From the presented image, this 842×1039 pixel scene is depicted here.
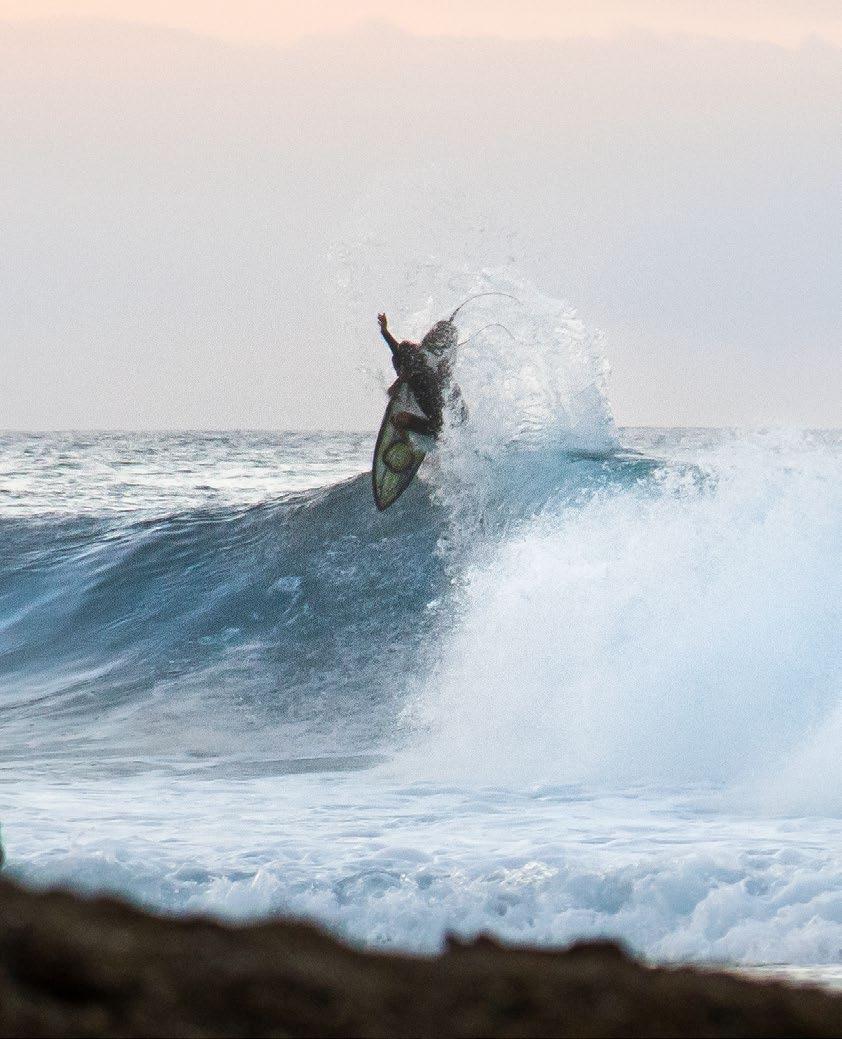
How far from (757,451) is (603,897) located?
7840mm

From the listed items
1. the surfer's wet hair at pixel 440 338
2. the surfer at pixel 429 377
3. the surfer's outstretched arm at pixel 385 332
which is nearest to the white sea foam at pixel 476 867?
the surfer's outstretched arm at pixel 385 332

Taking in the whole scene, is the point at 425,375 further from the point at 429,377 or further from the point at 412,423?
the point at 412,423

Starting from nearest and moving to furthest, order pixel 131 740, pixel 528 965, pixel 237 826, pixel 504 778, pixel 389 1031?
pixel 389 1031 < pixel 528 965 < pixel 237 826 < pixel 504 778 < pixel 131 740

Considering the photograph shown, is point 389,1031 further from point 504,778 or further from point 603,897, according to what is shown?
point 504,778

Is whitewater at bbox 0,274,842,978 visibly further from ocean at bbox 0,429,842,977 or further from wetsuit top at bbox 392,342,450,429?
wetsuit top at bbox 392,342,450,429

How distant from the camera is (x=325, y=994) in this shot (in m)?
1.54

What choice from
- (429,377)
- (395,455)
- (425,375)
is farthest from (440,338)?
(395,455)

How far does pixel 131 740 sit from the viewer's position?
11.1m

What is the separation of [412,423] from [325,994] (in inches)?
514

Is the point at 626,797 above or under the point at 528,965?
under

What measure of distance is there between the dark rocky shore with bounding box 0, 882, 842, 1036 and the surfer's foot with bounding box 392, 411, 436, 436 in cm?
1251

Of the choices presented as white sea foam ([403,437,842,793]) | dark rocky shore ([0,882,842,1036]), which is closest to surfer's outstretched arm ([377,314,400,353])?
white sea foam ([403,437,842,793])

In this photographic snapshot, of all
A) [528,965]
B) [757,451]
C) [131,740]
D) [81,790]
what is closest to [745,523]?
[757,451]

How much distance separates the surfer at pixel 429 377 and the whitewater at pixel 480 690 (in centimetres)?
44
